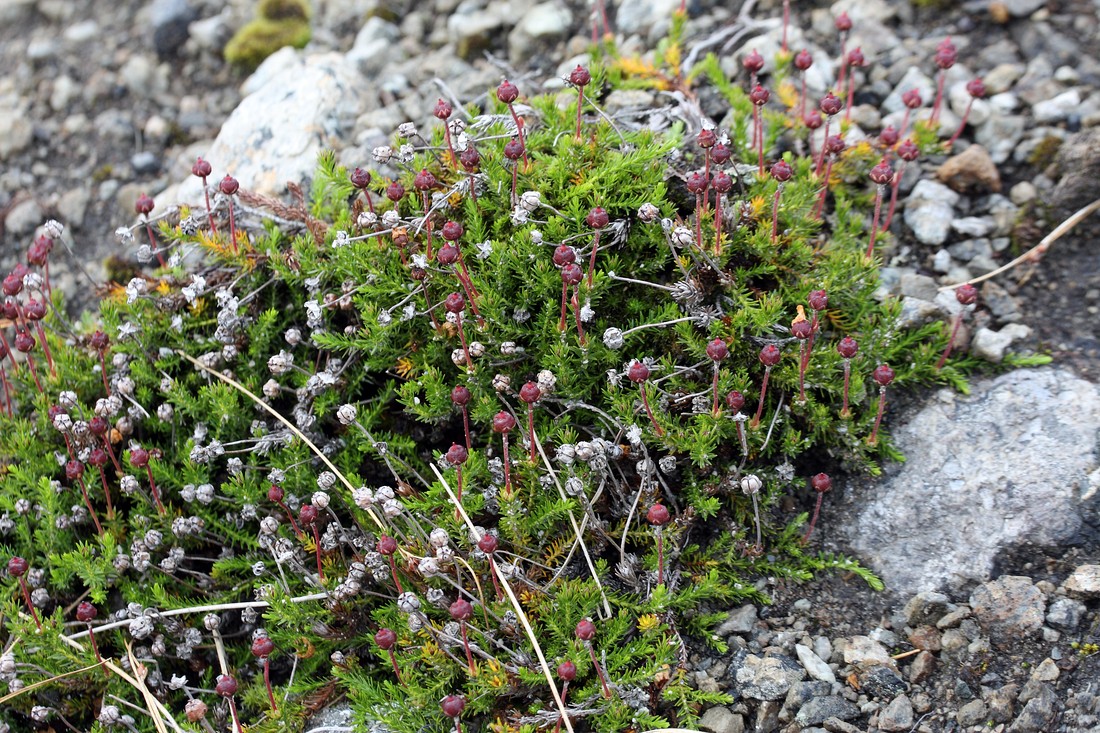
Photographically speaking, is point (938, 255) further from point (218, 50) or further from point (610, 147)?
point (218, 50)

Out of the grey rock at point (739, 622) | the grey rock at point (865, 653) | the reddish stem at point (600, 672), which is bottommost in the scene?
Result: the grey rock at point (865, 653)

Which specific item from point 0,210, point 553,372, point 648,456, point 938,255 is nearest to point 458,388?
point 553,372

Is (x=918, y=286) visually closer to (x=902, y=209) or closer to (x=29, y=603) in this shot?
(x=902, y=209)

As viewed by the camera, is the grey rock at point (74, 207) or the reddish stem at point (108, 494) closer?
the reddish stem at point (108, 494)

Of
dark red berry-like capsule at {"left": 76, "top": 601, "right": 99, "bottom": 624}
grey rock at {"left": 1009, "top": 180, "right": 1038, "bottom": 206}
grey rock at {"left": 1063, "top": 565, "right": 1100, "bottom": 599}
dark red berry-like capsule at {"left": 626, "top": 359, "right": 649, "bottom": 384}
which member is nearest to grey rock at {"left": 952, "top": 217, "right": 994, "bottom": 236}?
grey rock at {"left": 1009, "top": 180, "right": 1038, "bottom": 206}

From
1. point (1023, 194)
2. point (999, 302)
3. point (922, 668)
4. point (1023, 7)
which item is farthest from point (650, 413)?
point (1023, 7)

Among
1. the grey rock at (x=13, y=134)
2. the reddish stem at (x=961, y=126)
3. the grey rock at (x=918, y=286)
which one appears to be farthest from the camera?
the grey rock at (x=13, y=134)

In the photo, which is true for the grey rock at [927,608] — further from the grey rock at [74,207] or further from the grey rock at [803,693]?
the grey rock at [74,207]

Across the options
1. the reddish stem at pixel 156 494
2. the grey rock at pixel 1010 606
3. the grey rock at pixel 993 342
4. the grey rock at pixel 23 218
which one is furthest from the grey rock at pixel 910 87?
the grey rock at pixel 23 218
